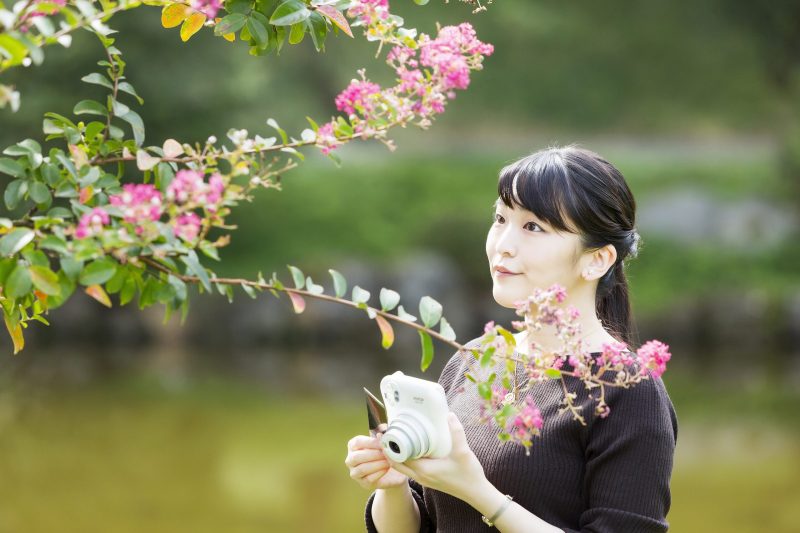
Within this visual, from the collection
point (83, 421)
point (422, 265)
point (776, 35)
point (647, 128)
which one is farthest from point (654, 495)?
point (647, 128)

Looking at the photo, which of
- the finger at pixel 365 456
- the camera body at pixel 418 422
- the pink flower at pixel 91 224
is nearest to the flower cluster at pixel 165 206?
the pink flower at pixel 91 224

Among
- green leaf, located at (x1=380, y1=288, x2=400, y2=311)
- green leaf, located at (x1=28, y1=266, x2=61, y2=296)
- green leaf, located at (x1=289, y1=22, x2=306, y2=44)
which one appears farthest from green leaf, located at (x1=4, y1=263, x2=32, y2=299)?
green leaf, located at (x1=289, y1=22, x2=306, y2=44)

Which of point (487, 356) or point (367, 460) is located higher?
point (487, 356)

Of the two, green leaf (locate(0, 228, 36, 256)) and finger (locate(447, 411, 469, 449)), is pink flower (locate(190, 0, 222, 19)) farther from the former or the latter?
finger (locate(447, 411, 469, 449))

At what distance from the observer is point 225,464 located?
18.6 ft

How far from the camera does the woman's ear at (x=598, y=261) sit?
149cm

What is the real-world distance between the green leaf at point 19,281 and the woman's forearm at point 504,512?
2.01 ft

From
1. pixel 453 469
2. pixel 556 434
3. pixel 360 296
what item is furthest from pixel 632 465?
pixel 360 296

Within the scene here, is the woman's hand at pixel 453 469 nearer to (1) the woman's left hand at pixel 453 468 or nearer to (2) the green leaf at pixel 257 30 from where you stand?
(1) the woman's left hand at pixel 453 468

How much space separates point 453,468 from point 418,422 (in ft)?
0.26

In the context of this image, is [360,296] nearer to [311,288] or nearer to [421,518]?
[311,288]

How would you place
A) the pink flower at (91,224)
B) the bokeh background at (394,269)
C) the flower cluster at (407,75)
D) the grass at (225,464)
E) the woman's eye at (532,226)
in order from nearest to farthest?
the pink flower at (91,224)
the flower cluster at (407,75)
the woman's eye at (532,226)
the grass at (225,464)
the bokeh background at (394,269)

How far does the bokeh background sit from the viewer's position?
5.40 m

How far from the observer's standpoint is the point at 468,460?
1281 mm
